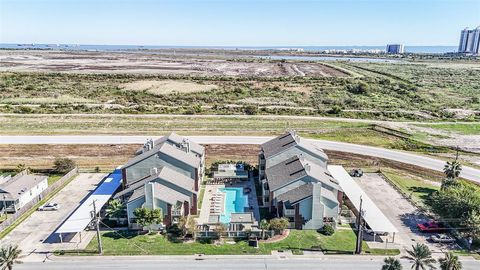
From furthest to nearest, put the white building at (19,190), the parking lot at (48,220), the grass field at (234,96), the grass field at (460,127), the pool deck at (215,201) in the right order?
the grass field at (234,96) → the grass field at (460,127) → the pool deck at (215,201) → the white building at (19,190) → the parking lot at (48,220)

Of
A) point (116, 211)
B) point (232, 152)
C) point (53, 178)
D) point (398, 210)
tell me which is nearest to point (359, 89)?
point (232, 152)

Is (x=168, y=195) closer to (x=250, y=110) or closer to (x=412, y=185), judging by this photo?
(x=412, y=185)

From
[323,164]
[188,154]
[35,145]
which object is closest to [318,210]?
[323,164]

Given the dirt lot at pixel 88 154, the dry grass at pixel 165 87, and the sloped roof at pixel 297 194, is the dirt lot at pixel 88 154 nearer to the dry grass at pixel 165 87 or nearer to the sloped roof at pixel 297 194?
the sloped roof at pixel 297 194

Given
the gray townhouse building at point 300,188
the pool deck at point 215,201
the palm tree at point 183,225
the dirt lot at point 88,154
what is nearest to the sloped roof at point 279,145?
the gray townhouse building at point 300,188

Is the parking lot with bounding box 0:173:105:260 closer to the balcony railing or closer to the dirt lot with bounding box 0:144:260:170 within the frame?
the dirt lot with bounding box 0:144:260:170

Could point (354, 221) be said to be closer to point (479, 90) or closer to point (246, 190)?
point (246, 190)
